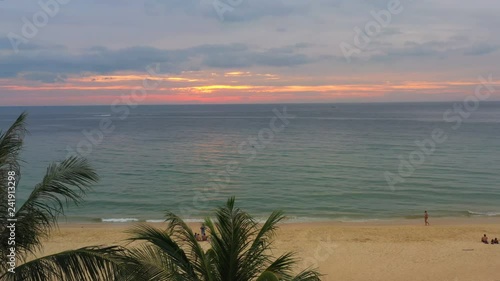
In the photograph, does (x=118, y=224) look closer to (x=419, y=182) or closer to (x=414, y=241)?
(x=414, y=241)

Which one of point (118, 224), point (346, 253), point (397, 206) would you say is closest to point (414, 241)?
point (346, 253)

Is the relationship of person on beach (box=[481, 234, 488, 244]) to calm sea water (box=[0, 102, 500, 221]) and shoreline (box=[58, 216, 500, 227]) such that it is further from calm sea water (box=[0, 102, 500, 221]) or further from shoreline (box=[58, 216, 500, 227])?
calm sea water (box=[0, 102, 500, 221])

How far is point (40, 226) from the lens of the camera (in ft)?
19.4

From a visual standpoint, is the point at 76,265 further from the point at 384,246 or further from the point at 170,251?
the point at 384,246

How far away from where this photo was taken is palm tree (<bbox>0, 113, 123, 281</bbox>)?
507 centimetres

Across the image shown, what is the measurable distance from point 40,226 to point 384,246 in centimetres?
1969

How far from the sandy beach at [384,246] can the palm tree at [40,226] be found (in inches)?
484

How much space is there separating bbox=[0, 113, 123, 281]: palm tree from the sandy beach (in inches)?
484

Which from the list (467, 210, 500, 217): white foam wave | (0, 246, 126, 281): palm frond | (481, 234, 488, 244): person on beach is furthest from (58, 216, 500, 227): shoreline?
(0, 246, 126, 281): palm frond

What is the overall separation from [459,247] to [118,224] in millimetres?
19721

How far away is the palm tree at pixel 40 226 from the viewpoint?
507cm

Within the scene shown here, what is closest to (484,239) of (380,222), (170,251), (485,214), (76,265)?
(380,222)

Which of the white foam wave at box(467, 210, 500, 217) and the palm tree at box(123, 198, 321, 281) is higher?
the white foam wave at box(467, 210, 500, 217)

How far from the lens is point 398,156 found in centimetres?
6194
